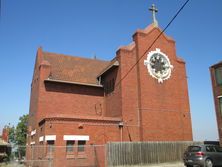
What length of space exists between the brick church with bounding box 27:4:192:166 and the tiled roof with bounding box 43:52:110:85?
0.12 metres

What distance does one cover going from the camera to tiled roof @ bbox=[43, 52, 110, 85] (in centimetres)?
3177

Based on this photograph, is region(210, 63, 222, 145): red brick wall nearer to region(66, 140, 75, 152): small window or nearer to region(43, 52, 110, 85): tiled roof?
region(43, 52, 110, 85): tiled roof

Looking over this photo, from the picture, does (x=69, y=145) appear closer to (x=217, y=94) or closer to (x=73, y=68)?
(x=73, y=68)

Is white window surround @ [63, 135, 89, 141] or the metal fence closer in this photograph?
the metal fence

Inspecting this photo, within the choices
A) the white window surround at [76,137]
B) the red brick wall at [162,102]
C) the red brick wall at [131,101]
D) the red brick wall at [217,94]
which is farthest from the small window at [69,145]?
the red brick wall at [217,94]

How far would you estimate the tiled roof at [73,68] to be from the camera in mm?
31766

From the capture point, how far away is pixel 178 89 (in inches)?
1219

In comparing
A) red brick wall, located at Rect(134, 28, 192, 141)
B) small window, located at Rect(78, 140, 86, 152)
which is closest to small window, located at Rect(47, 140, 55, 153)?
small window, located at Rect(78, 140, 86, 152)

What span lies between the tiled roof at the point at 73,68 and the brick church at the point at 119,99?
12cm

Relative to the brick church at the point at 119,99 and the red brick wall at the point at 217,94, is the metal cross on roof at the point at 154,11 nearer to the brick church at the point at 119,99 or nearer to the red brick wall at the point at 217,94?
the brick church at the point at 119,99

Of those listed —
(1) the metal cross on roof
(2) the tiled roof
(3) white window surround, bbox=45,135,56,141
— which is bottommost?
(3) white window surround, bbox=45,135,56,141

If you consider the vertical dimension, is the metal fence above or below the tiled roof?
below

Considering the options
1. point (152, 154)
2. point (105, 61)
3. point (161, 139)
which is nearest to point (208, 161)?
point (152, 154)

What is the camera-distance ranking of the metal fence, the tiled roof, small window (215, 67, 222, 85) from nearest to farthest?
the metal fence
small window (215, 67, 222, 85)
the tiled roof
